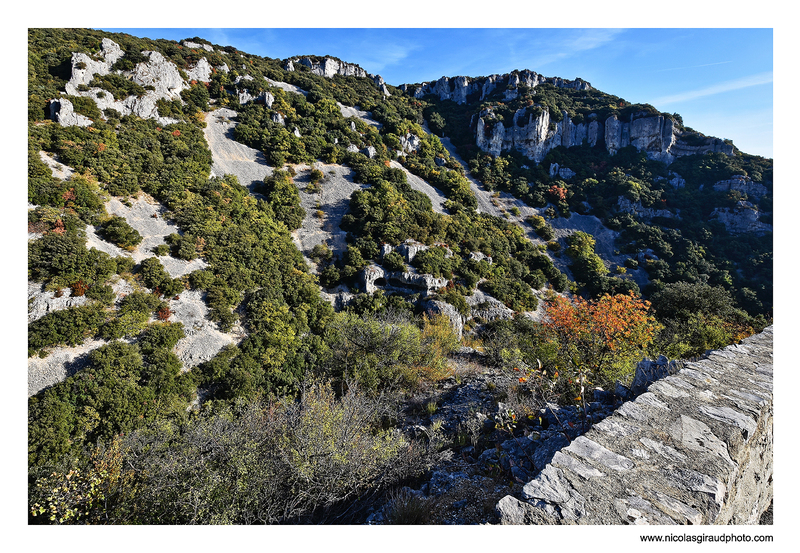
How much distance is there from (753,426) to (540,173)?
4843cm

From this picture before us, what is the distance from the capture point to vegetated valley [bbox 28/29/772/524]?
5.83 m

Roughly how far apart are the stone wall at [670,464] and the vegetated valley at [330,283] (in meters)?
1.24

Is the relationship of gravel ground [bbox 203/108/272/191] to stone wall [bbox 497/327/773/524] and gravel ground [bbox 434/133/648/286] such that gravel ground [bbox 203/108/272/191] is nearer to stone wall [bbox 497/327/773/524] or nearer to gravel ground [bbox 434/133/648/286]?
gravel ground [bbox 434/133/648/286]

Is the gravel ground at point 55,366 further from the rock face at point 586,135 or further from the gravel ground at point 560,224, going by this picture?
the rock face at point 586,135

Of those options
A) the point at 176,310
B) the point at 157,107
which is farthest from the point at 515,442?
the point at 157,107

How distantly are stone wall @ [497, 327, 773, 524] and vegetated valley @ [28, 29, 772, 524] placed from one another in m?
1.24

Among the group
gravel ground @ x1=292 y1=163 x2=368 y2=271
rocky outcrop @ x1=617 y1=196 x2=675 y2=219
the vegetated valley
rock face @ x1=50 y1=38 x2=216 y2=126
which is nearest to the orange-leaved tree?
the vegetated valley

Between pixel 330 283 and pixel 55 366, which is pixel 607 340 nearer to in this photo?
pixel 330 283

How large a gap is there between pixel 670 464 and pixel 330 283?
69.0ft

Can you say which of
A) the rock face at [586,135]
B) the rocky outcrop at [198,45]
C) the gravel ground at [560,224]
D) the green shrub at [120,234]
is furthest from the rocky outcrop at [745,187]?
the rocky outcrop at [198,45]

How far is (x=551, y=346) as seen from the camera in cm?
1070

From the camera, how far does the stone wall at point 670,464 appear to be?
2.92 meters

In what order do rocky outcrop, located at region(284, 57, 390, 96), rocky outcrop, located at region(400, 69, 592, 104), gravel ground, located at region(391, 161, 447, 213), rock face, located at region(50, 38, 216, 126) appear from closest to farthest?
rock face, located at region(50, 38, 216, 126) < gravel ground, located at region(391, 161, 447, 213) < rocky outcrop, located at region(284, 57, 390, 96) < rocky outcrop, located at region(400, 69, 592, 104)

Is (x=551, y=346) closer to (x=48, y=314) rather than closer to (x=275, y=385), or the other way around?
(x=275, y=385)
